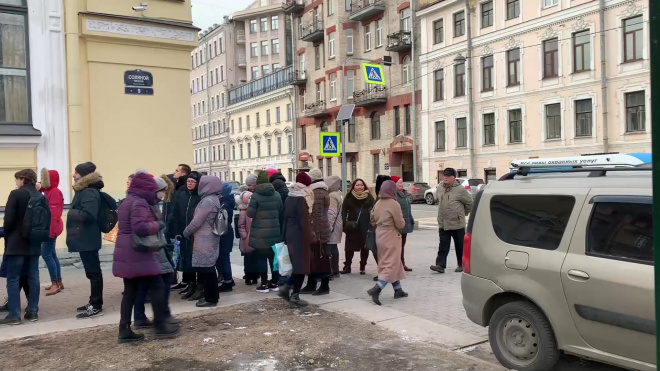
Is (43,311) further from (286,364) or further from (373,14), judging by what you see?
(373,14)

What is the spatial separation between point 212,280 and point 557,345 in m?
4.45

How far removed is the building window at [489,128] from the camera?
3265 cm

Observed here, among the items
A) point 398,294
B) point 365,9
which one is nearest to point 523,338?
point 398,294

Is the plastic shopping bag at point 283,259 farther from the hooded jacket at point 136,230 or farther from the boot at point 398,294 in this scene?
the hooded jacket at point 136,230

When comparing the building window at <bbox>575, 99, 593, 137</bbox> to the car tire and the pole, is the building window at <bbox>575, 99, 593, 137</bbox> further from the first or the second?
the car tire

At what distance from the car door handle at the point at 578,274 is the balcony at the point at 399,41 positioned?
3536 cm

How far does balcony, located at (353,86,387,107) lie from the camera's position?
4097 centimetres

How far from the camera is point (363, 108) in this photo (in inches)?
1719

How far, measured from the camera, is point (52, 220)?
8.21m

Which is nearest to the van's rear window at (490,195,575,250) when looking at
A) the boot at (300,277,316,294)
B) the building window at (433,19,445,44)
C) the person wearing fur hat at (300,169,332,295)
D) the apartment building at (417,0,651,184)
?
the person wearing fur hat at (300,169,332,295)

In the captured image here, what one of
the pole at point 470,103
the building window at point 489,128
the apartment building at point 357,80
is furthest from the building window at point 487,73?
the apartment building at point 357,80

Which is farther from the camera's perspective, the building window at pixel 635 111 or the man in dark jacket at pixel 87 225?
the building window at pixel 635 111

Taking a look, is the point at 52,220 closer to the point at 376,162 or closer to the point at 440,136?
the point at 440,136

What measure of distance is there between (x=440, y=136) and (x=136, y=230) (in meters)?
31.9
